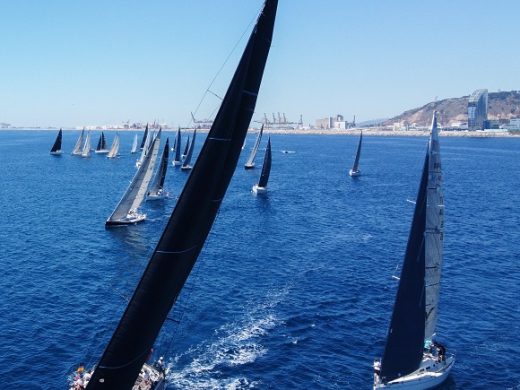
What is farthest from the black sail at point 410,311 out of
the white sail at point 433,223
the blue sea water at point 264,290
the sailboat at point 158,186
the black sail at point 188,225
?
the sailboat at point 158,186

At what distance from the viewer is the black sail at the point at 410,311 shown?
33031 millimetres

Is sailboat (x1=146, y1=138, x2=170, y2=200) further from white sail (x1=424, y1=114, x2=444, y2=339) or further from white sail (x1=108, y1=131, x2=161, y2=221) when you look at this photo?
white sail (x1=424, y1=114, x2=444, y2=339)

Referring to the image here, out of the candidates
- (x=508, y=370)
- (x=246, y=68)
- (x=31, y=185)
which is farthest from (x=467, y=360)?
(x=31, y=185)

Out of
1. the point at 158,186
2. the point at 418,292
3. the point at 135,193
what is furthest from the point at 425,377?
the point at 158,186

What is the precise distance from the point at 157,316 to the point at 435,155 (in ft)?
69.2

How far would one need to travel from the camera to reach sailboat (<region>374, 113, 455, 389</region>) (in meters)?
32.9

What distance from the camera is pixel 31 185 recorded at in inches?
4564

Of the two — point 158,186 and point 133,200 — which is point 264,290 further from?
point 158,186

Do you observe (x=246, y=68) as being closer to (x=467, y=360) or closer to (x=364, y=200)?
(x=467, y=360)

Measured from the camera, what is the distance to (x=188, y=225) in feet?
68.1

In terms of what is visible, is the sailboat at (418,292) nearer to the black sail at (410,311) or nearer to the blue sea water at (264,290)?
the black sail at (410,311)

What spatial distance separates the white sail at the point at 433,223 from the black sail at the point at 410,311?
16.4 inches

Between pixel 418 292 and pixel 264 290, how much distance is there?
20429 mm

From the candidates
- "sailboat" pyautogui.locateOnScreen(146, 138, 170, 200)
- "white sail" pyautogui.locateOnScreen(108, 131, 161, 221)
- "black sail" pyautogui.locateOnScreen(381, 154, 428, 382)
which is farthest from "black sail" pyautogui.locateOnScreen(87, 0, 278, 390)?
"sailboat" pyautogui.locateOnScreen(146, 138, 170, 200)
